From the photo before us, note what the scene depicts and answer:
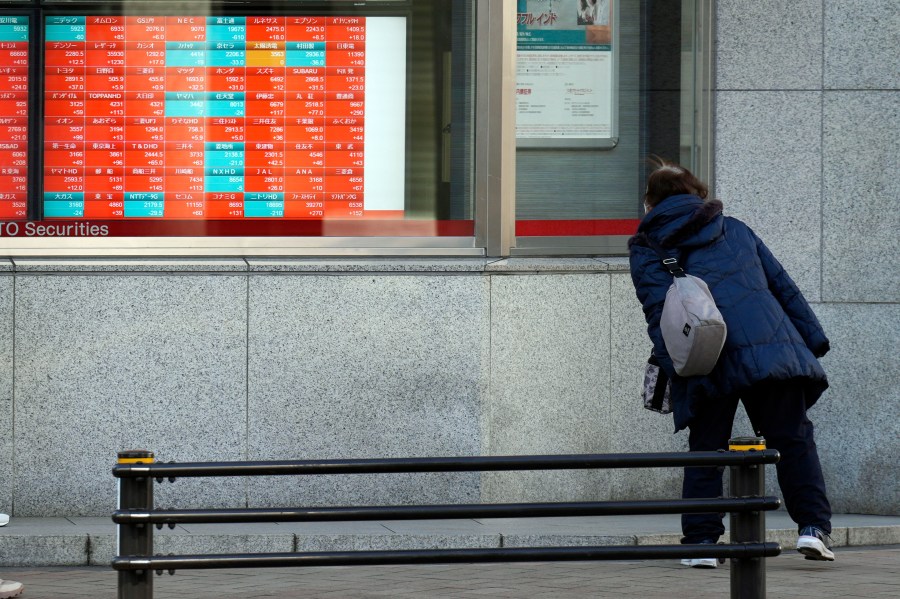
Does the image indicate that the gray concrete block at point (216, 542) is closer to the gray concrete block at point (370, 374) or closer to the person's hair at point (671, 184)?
the gray concrete block at point (370, 374)

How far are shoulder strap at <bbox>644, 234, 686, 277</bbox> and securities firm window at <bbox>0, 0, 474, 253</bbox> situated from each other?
6.56 ft

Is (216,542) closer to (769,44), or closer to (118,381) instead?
(118,381)

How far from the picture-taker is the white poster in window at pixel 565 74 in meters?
7.94

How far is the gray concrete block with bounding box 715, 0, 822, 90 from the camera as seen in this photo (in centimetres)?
789

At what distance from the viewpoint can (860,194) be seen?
787cm

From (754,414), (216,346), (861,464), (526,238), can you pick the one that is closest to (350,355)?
(216,346)

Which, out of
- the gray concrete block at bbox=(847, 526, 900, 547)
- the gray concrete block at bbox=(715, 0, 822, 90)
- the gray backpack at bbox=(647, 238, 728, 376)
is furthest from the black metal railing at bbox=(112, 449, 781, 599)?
the gray concrete block at bbox=(715, 0, 822, 90)

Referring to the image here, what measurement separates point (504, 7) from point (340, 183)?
138 centimetres

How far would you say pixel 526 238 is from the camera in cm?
791

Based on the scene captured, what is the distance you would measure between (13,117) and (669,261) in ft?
13.1

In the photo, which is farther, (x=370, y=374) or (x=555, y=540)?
(x=370, y=374)

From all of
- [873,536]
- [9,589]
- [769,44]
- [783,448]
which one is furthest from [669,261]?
[9,589]

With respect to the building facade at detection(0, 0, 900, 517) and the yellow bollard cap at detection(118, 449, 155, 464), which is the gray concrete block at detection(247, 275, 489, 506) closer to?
the building facade at detection(0, 0, 900, 517)

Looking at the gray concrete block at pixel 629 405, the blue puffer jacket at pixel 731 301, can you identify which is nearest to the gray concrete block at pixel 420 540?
the blue puffer jacket at pixel 731 301
